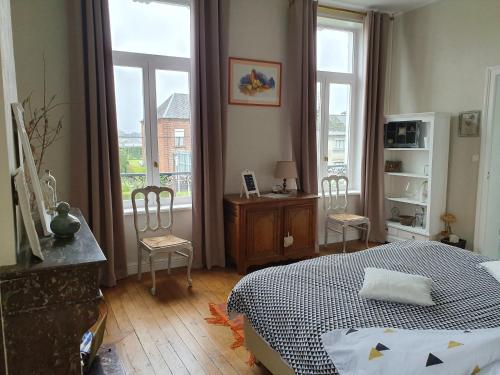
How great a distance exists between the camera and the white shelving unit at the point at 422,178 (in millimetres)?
4121

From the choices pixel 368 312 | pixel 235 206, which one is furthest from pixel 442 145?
pixel 368 312

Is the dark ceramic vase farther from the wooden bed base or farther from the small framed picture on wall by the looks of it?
the small framed picture on wall

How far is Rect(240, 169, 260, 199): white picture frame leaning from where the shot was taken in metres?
3.88

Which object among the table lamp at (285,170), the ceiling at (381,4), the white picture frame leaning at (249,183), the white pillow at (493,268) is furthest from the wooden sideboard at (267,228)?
the ceiling at (381,4)

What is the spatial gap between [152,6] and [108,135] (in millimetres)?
1438

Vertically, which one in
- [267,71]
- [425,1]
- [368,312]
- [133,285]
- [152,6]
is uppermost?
[425,1]

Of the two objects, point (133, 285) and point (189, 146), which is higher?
point (189, 146)

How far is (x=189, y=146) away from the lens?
3908 mm

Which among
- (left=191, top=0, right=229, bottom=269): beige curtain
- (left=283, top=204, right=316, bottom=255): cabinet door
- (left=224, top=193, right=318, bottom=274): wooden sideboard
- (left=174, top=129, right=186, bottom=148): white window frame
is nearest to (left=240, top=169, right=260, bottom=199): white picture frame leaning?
(left=224, top=193, right=318, bottom=274): wooden sideboard

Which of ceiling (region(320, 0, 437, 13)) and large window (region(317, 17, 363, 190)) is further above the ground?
ceiling (region(320, 0, 437, 13))

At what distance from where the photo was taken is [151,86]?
3.67 meters

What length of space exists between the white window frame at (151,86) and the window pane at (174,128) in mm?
44

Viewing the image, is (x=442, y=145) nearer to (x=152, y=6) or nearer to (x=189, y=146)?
(x=189, y=146)

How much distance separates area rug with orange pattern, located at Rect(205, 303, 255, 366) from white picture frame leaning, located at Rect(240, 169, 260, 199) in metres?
1.30
